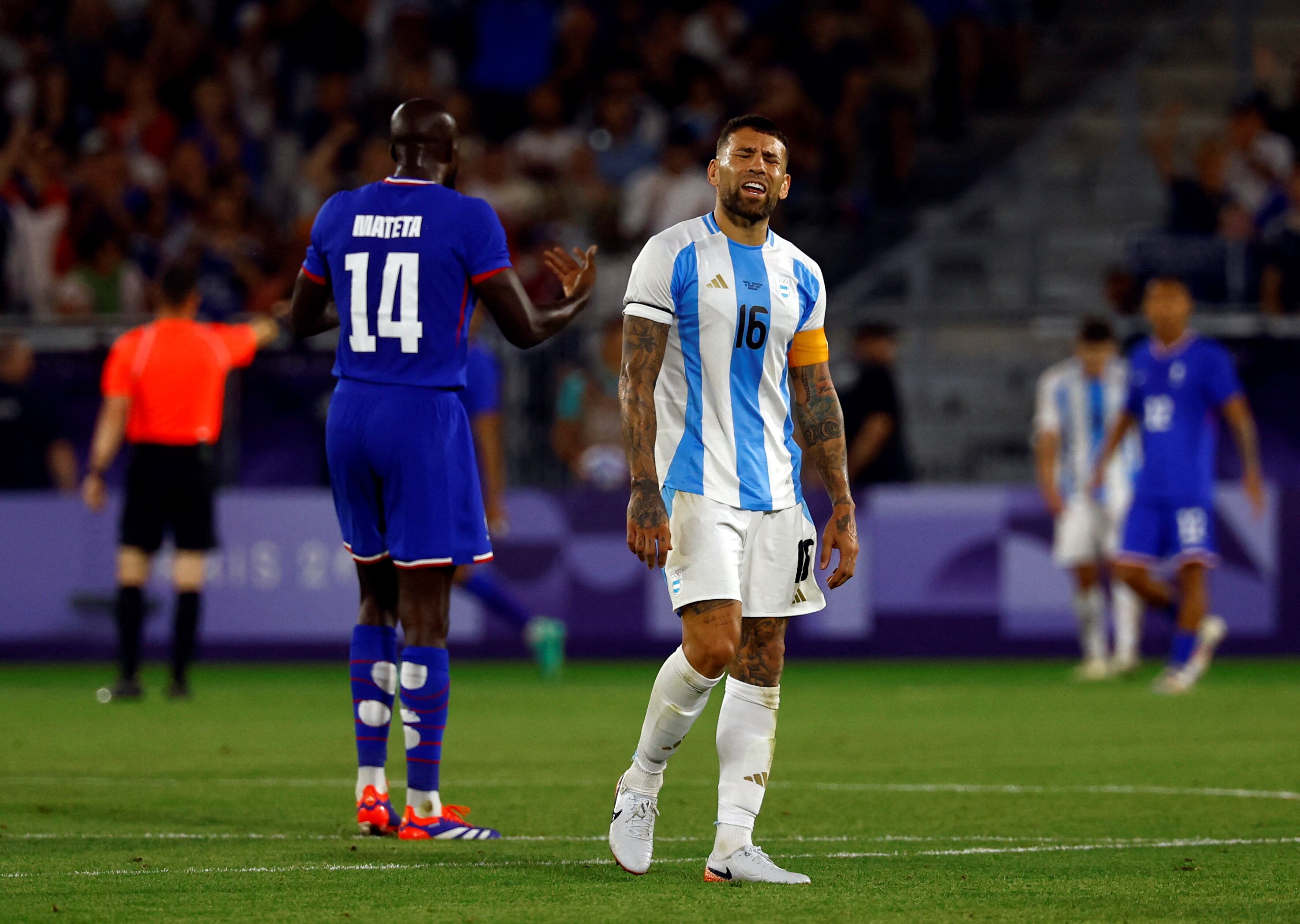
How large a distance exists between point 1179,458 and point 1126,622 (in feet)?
6.62

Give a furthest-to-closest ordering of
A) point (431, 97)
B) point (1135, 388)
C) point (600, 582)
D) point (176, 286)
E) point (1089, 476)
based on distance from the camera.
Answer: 1. point (431, 97)
2. point (600, 582)
3. point (1089, 476)
4. point (1135, 388)
5. point (176, 286)

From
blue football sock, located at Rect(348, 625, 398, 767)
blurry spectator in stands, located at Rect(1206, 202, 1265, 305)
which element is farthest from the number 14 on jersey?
blurry spectator in stands, located at Rect(1206, 202, 1265, 305)

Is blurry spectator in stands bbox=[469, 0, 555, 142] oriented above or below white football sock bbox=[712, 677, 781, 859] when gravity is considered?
above

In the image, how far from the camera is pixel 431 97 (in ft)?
59.8

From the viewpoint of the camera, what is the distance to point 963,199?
19609 mm

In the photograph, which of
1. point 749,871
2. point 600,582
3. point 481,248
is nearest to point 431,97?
point 600,582

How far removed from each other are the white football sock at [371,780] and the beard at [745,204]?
2.37 metres

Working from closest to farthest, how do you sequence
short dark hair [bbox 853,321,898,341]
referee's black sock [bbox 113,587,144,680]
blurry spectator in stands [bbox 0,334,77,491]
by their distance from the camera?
referee's black sock [bbox 113,587,144,680], short dark hair [bbox 853,321,898,341], blurry spectator in stands [bbox 0,334,77,491]

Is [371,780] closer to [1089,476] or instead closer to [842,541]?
[842,541]

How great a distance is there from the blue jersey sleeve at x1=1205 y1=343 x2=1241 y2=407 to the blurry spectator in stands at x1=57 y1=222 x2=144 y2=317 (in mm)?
9261

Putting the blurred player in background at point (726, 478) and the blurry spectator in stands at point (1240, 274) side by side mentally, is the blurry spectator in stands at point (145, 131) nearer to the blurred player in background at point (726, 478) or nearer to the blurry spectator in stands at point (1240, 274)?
the blurry spectator in stands at point (1240, 274)

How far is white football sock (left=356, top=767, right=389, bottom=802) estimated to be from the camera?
22.4ft

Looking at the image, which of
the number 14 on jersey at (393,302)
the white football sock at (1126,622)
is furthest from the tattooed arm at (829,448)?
the white football sock at (1126,622)

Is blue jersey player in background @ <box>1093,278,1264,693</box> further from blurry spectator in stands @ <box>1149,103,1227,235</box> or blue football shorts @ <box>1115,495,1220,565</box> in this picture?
blurry spectator in stands @ <box>1149,103,1227,235</box>
